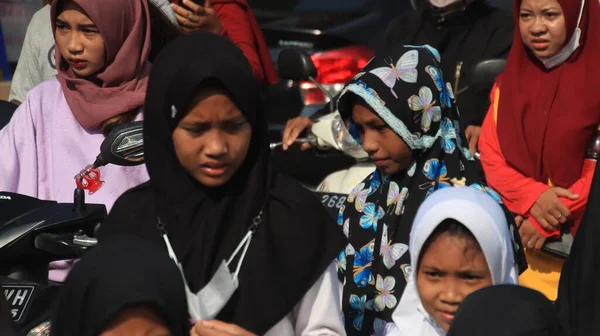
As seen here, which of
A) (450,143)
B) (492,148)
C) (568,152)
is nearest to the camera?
(450,143)

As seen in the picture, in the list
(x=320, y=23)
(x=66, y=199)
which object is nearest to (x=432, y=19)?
(x=320, y=23)

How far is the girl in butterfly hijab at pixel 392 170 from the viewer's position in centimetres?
474

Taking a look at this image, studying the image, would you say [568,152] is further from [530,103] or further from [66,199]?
[66,199]

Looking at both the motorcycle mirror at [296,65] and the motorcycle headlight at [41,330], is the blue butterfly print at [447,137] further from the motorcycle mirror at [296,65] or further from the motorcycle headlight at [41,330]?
the motorcycle mirror at [296,65]

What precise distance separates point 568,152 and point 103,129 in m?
1.80

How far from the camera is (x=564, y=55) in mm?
5574

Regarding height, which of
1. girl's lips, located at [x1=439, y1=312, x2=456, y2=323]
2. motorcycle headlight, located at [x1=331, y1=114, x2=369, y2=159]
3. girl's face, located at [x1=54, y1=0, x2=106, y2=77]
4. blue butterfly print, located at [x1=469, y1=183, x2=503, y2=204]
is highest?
girl's face, located at [x1=54, y1=0, x2=106, y2=77]

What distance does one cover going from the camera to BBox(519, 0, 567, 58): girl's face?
18.0 ft

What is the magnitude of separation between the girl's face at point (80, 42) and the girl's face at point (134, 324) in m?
1.84

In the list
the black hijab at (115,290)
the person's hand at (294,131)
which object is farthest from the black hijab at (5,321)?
the person's hand at (294,131)

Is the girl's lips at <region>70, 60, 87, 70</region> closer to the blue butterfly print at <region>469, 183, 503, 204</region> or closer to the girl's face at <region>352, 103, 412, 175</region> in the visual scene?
the girl's face at <region>352, 103, 412, 175</region>

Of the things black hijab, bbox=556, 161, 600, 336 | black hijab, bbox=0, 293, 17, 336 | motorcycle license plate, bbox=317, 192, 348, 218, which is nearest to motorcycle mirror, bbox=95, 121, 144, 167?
black hijab, bbox=0, 293, 17, 336

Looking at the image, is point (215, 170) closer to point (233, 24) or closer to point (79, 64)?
point (79, 64)

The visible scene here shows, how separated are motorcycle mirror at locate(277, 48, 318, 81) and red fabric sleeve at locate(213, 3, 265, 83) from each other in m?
0.12
